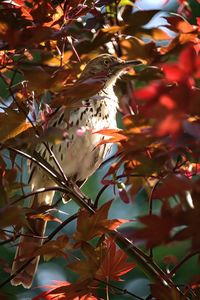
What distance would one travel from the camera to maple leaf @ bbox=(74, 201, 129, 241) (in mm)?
1339

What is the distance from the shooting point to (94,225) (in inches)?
53.1

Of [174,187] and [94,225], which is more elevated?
[174,187]

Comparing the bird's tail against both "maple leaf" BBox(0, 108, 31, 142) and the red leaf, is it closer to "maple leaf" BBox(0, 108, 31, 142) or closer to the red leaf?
"maple leaf" BBox(0, 108, 31, 142)

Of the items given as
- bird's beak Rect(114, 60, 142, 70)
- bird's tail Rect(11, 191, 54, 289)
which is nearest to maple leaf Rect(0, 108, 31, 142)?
bird's tail Rect(11, 191, 54, 289)

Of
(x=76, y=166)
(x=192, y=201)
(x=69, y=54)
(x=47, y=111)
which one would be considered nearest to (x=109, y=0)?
(x=69, y=54)

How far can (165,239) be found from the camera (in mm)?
869

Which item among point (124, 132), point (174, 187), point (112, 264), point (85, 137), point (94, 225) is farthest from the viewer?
point (85, 137)

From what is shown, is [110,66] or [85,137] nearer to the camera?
[110,66]

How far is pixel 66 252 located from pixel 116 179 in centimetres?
26

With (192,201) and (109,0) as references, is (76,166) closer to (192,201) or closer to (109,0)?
(109,0)

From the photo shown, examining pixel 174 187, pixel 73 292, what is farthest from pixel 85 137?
pixel 174 187

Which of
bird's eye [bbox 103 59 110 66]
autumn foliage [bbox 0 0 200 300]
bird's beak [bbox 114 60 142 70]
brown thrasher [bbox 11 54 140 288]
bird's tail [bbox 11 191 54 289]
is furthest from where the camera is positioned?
bird's eye [bbox 103 59 110 66]

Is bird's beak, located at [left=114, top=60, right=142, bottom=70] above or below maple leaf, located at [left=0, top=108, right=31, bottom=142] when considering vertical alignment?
below

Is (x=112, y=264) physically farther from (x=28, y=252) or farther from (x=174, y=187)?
(x=174, y=187)
